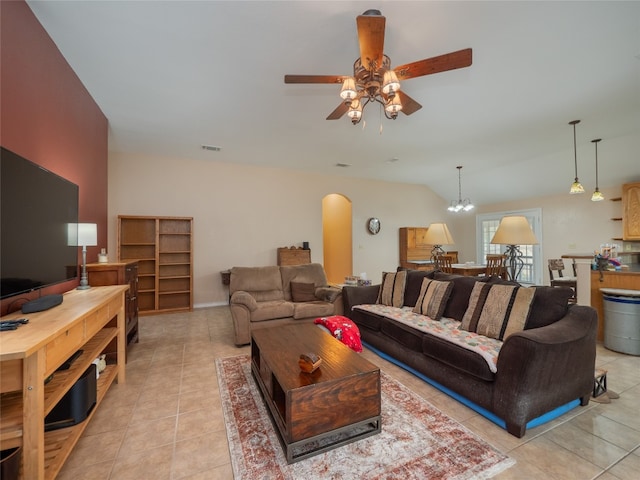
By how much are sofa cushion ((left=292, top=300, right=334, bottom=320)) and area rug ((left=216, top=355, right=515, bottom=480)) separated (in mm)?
1504

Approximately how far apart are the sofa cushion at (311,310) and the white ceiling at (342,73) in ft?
8.17

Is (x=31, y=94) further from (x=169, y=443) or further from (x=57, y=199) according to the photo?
(x=169, y=443)

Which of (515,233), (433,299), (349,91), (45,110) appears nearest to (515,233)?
(515,233)

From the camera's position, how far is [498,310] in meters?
2.40

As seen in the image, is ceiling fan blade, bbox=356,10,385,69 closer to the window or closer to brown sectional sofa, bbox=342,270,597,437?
brown sectional sofa, bbox=342,270,597,437

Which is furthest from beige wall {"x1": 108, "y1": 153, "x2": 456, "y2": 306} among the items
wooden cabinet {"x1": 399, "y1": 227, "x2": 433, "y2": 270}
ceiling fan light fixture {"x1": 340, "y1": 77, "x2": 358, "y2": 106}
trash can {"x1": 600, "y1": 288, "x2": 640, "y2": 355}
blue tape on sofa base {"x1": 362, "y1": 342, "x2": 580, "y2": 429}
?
trash can {"x1": 600, "y1": 288, "x2": 640, "y2": 355}

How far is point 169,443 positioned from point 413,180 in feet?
23.8

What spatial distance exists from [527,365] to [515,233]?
68.0 inches

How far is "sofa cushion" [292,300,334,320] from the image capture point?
11.9ft

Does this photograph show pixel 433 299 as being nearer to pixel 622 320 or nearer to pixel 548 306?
pixel 548 306

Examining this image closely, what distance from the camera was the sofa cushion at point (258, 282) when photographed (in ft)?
13.1

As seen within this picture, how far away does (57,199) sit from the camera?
2006mm

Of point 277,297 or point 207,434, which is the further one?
point 277,297

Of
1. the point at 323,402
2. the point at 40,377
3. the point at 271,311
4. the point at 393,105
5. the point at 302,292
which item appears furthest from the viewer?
the point at 302,292
